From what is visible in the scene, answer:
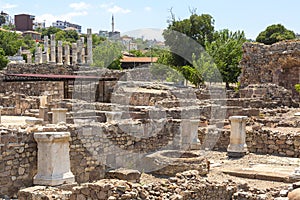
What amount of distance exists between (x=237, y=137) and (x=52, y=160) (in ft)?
22.9

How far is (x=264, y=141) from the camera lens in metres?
14.0

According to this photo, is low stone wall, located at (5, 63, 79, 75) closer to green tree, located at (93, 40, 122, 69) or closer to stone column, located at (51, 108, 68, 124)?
stone column, located at (51, 108, 68, 124)

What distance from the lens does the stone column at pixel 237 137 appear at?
13.5 meters

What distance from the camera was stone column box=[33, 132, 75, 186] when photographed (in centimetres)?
778

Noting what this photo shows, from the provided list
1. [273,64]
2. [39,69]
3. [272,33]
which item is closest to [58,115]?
[39,69]

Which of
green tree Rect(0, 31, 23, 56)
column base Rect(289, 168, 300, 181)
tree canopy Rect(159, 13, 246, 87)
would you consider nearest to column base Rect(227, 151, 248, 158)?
column base Rect(289, 168, 300, 181)

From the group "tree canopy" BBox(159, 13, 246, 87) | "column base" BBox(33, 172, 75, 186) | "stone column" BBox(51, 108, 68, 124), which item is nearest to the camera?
"column base" BBox(33, 172, 75, 186)

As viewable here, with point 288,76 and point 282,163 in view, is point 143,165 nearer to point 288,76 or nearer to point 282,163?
point 282,163

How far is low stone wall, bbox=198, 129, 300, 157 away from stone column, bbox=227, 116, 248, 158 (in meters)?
0.59

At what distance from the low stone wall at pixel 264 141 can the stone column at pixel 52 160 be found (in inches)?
290

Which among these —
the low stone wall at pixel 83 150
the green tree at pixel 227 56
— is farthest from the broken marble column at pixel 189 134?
the green tree at pixel 227 56

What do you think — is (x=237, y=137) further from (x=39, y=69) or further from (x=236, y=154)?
(x=39, y=69)

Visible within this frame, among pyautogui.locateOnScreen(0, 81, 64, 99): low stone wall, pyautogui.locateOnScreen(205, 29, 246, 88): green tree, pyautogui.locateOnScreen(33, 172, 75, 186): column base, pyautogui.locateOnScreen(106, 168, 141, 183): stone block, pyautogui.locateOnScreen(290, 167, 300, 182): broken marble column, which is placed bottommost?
pyautogui.locateOnScreen(290, 167, 300, 182): broken marble column

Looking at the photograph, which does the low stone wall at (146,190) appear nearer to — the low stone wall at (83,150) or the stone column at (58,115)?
the low stone wall at (83,150)
